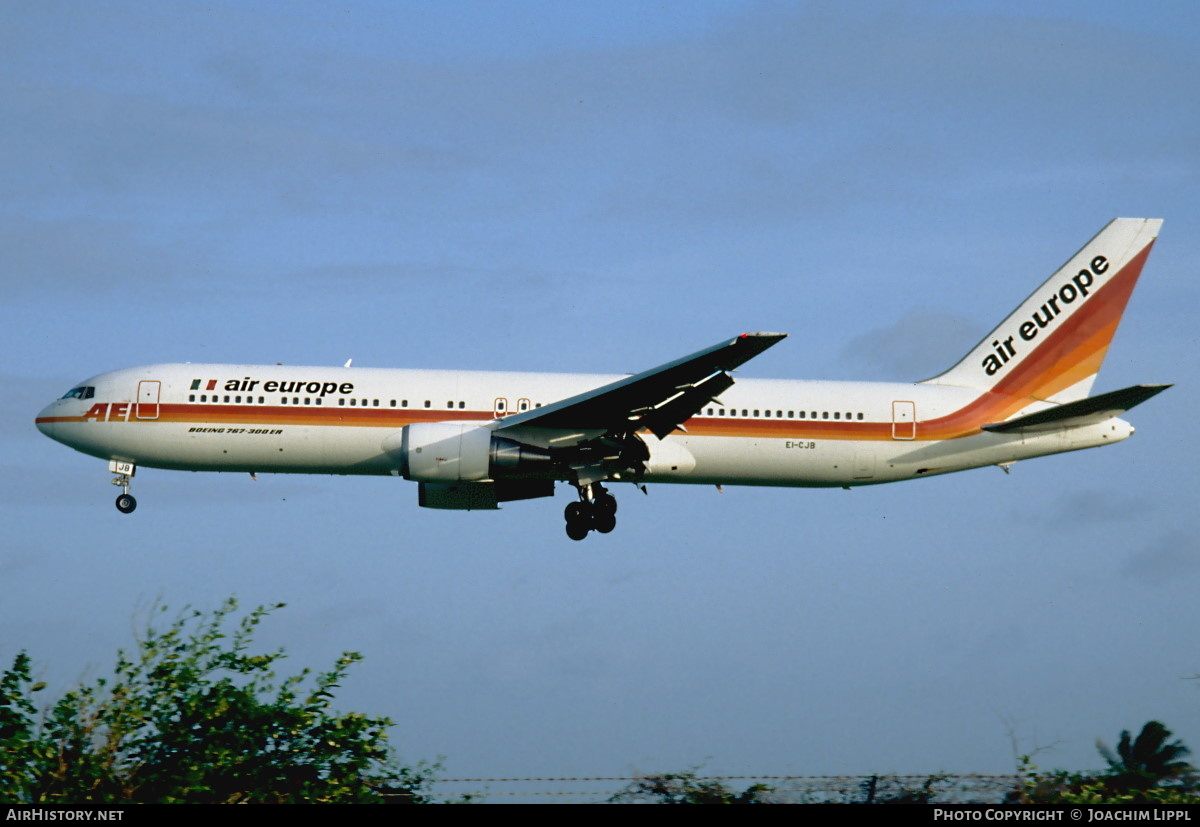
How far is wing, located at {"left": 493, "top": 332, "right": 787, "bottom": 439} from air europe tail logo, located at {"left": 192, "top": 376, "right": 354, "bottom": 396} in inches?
188

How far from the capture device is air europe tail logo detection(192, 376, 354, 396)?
36.2 m

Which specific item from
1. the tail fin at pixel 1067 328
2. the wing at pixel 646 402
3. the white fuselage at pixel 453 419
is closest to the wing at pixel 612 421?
the wing at pixel 646 402

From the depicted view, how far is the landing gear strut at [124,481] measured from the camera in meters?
37.0

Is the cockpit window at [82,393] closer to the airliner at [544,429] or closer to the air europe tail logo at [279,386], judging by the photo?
the airliner at [544,429]

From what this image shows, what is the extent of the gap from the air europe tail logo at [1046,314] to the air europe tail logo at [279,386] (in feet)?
63.0

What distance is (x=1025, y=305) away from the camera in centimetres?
4103

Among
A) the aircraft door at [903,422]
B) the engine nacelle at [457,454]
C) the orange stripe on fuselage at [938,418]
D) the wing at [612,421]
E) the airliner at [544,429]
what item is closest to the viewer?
the wing at [612,421]

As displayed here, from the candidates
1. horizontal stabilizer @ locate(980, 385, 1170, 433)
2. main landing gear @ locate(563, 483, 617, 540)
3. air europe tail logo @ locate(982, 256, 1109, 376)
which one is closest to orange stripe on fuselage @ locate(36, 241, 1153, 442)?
air europe tail logo @ locate(982, 256, 1109, 376)

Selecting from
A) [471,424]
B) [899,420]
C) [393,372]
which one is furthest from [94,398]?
A: [899,420]

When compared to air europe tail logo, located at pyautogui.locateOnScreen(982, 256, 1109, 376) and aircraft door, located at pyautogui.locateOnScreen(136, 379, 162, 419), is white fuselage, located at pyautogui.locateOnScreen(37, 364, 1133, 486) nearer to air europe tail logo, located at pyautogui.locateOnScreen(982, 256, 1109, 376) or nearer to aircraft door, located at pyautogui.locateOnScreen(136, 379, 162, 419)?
aircraft door, located at pyautogui.locateOnScreen(136, 379, 162, 419)

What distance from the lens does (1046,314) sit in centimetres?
4081

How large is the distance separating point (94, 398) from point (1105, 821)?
97.3ft

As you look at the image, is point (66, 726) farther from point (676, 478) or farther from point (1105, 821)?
point (676, 478)

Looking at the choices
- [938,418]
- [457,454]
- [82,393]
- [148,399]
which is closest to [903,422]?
[938,418]
